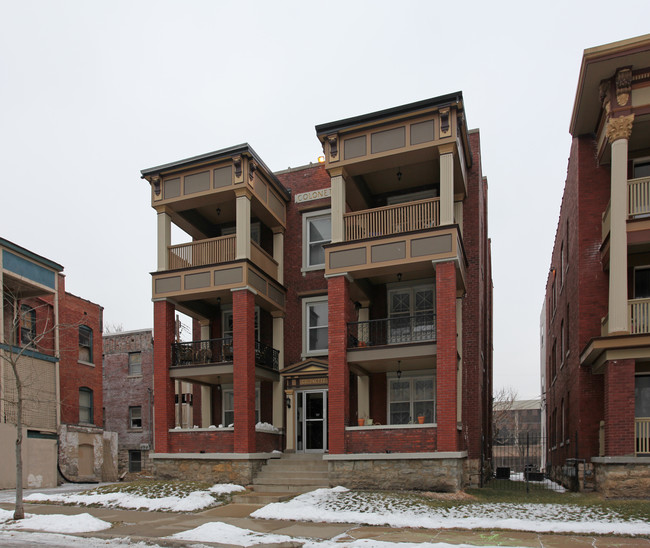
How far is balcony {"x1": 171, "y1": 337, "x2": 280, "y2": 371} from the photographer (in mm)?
21094

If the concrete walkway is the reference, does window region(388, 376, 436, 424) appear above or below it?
above

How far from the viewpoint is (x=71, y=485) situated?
81.0 feet

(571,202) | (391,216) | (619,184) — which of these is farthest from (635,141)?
(391,216)

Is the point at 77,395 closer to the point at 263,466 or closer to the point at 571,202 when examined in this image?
the point at 263,466

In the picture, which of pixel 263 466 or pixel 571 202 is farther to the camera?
pixel 571 202

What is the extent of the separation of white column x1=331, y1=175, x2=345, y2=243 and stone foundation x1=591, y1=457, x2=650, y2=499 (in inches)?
370

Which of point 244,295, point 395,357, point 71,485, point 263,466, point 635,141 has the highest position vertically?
point 635,141

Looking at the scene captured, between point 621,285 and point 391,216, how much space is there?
22.1 feet

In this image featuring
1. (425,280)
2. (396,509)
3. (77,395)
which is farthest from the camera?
(77,395)

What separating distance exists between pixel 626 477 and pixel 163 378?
13976 millimetres

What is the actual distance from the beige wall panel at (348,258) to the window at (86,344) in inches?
653

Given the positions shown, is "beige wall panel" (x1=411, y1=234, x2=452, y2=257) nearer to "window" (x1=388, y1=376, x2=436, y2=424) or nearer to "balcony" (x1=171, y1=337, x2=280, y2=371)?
"window" (x1=388, y1=376, x2=436, y2=424)

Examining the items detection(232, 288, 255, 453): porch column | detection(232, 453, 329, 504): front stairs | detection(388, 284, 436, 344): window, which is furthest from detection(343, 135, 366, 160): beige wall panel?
detection(232, 453, 329, 504): front stairs

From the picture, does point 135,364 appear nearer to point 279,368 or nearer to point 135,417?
point 135,417
